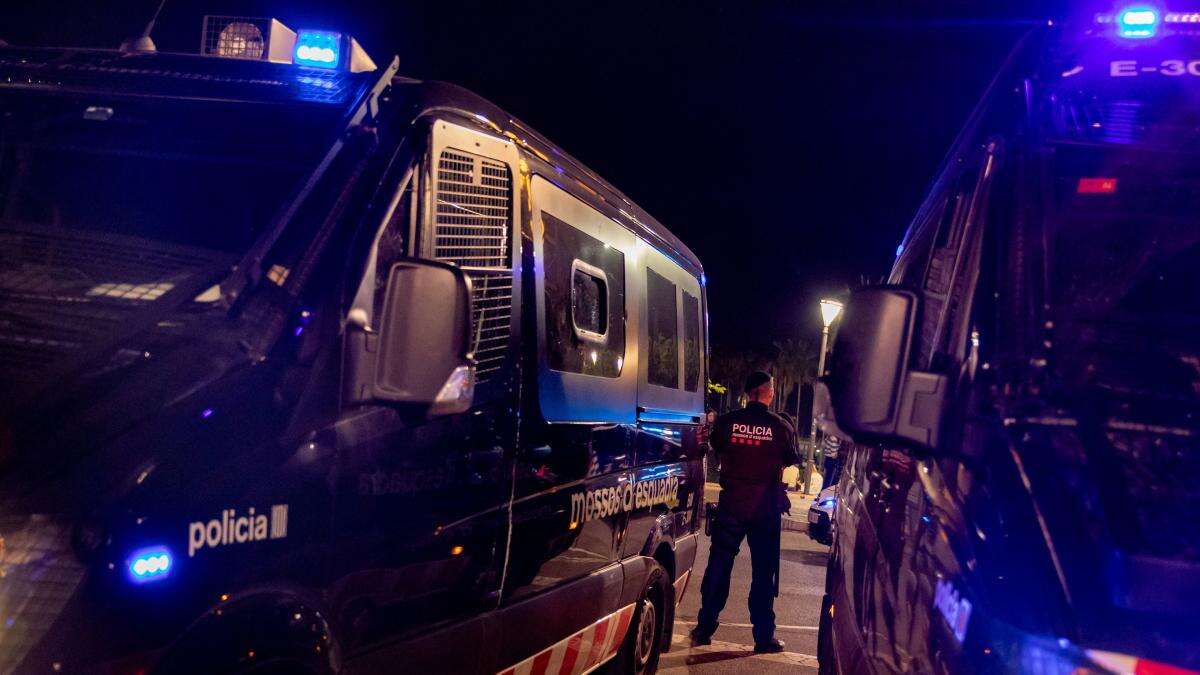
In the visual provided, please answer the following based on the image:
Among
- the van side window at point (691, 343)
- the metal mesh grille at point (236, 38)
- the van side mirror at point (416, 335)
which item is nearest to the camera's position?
the van side mirror at point (416, 335)

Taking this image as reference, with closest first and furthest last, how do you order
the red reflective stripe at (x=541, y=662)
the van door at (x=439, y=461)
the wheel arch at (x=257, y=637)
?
the wheel arch at (x=257, y=637), the van door at (x=439, y=461), the red reflective stripe at (x=541, y=662)

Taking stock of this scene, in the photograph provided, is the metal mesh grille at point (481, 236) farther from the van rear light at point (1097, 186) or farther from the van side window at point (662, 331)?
the van side window at point (662, 331)

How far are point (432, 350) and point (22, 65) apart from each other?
1.95 m

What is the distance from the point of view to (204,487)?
2.28 m

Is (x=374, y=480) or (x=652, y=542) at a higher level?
(x=374, y=480)

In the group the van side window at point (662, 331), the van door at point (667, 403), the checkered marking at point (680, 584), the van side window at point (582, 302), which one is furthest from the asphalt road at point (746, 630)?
the van side window at point (582, 302)

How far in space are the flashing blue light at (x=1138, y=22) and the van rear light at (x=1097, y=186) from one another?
40cm

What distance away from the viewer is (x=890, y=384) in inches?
95.7

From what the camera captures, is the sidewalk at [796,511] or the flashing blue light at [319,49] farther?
the sidewalk at [796,511]

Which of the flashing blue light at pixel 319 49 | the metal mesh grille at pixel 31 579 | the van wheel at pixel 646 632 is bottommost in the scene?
the van wheel at pixel 646 632

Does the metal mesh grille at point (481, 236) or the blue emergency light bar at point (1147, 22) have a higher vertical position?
the blue emergency light bar at point (1147, 22)

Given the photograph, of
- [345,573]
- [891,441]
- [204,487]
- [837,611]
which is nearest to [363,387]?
[204,487]

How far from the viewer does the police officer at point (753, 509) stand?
7.21m

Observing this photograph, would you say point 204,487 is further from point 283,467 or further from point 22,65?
point 22,65
